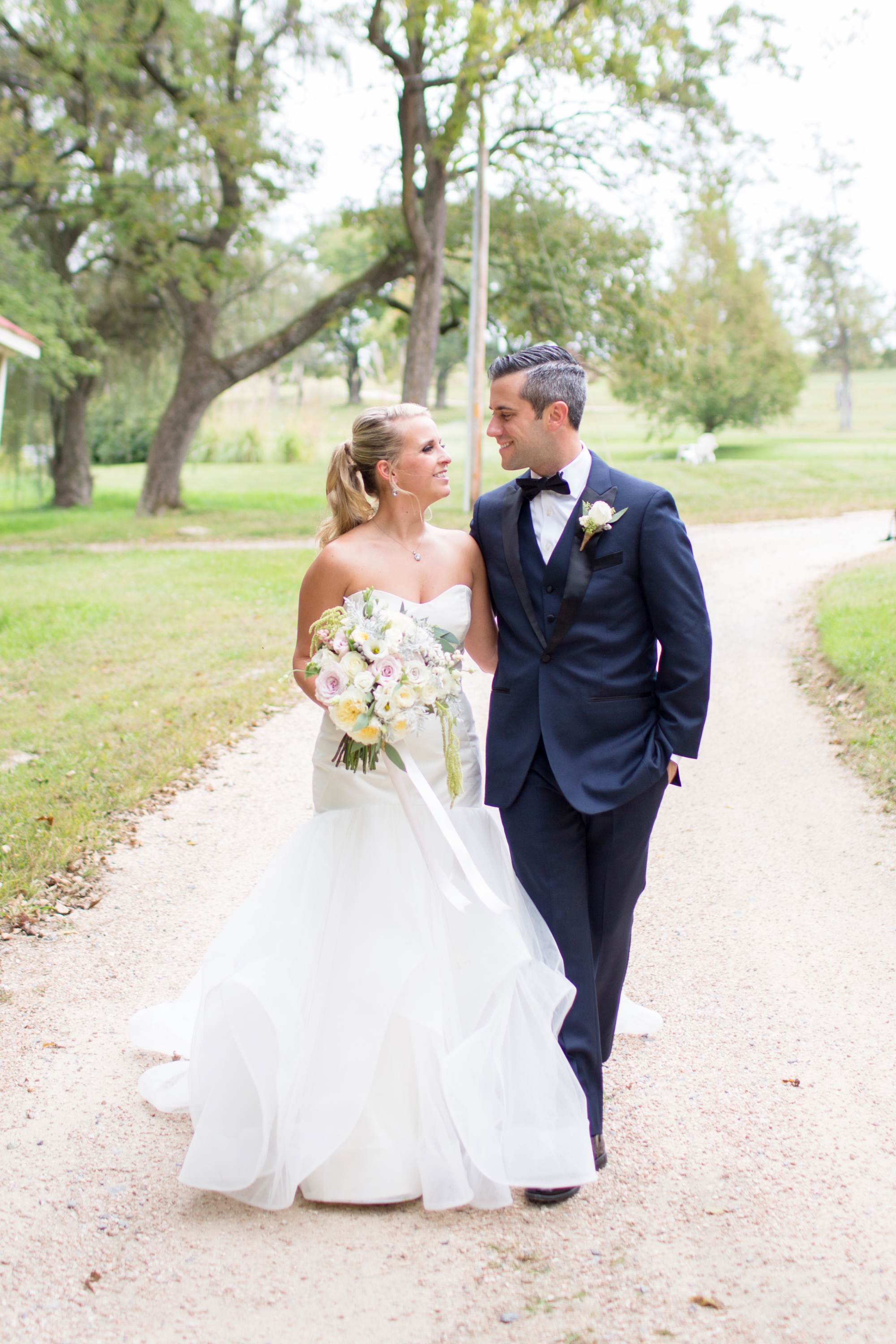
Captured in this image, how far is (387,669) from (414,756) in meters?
0.48

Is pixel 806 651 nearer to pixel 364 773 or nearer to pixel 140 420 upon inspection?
pixel 364 773

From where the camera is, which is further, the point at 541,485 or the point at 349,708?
the point at 541,485

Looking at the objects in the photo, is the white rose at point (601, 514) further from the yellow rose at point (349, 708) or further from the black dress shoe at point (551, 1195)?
the black dress shoe at point (551, 1195)

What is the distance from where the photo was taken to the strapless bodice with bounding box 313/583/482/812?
3510 mm

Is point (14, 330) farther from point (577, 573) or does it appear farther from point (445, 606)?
point (577, 573)

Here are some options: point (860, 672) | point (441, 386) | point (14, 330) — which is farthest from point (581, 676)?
point (441, 386)

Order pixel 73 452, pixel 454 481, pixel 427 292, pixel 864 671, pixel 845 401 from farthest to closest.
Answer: pixel 845 401 → pixel 73 452 → pixel 454 481 → pixel 427 292 → pixel 864 671

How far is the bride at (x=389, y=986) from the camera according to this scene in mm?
3141

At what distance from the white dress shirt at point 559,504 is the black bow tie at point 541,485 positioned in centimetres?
1

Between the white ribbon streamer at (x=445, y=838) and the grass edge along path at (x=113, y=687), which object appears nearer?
the white ribbon streamer at (x=445, y=838)

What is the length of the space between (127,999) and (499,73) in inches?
716

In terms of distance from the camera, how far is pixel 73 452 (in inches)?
1107

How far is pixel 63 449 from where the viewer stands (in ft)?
92.0

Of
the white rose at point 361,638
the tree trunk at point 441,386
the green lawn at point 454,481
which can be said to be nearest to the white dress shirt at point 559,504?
the white rose at point 361,638
